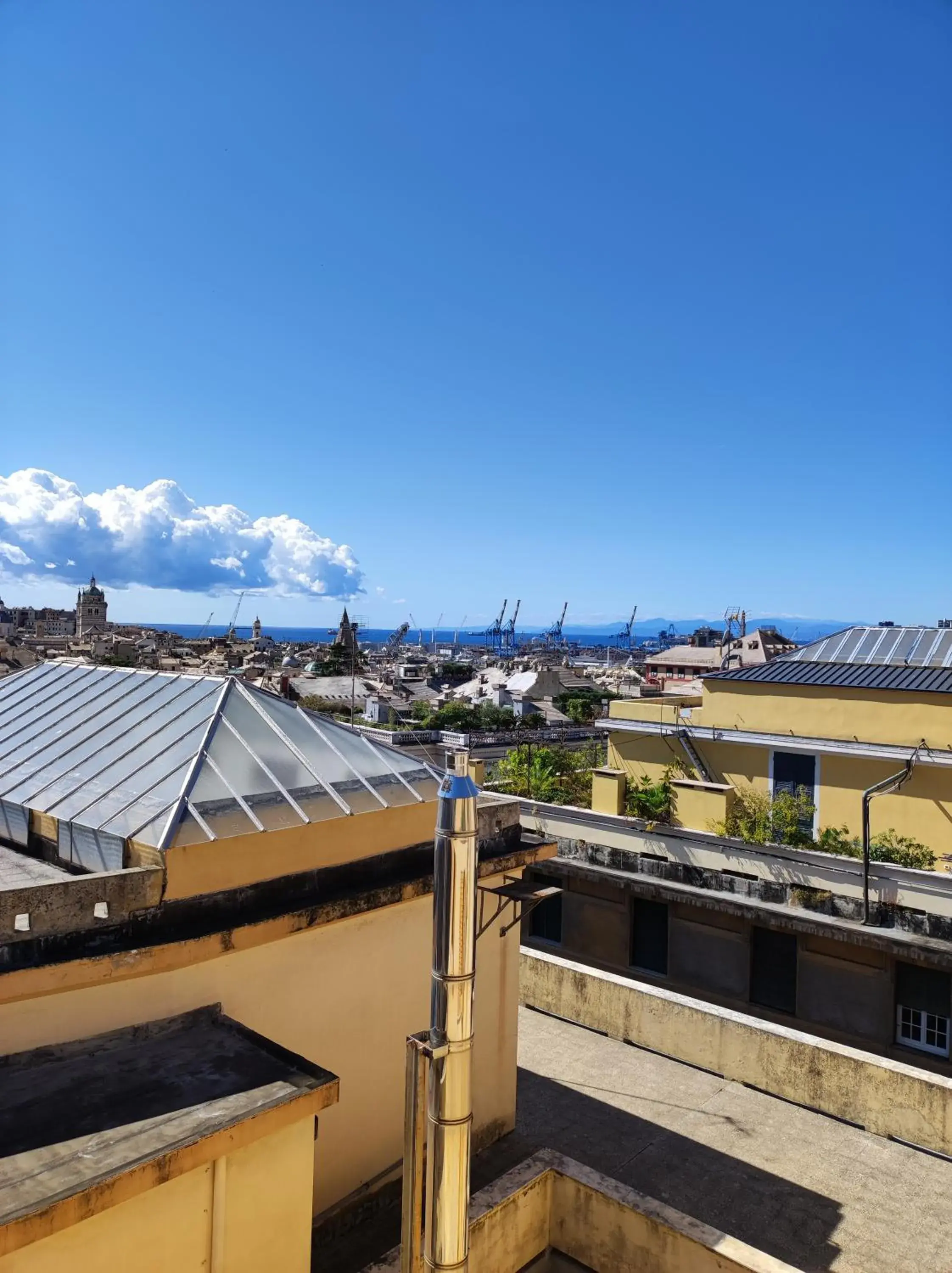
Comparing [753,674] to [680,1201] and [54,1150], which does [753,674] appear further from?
[54,1150]

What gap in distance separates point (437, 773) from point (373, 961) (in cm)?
252

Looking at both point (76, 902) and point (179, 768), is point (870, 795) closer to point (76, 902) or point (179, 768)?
point (179, 768)

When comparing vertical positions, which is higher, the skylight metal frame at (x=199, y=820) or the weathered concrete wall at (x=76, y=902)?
the skylight metal frame at (x=199, y=820)

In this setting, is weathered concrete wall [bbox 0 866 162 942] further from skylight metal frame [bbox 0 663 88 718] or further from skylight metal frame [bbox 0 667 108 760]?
skylight metal frame [bbox 0 663 88 718]

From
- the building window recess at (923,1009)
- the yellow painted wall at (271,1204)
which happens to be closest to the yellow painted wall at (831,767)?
the building window recess at (923,1009)

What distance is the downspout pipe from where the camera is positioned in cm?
1692

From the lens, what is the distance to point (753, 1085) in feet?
43.5

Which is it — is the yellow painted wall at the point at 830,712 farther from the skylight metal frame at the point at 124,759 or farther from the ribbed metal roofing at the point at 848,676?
the skylight metal frame at the point at 124,759

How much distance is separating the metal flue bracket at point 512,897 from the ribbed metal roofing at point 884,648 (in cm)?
1537

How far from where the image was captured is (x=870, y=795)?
1805 cm

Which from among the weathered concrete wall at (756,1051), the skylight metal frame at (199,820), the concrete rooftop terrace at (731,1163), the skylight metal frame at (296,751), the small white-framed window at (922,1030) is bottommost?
the small white-framed window at (922,1030)

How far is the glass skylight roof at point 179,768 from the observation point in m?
8.29

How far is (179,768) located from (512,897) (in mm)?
4003

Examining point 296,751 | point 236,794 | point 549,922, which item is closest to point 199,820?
point 236,794
